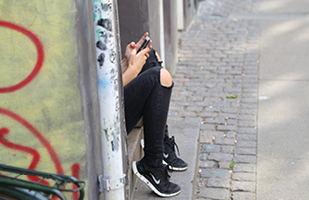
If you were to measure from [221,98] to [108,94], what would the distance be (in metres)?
3.00

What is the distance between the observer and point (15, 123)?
1.95 m

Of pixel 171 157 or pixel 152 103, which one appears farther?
pixel 171 157

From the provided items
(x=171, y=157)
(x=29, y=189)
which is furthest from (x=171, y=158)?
(x=29, y=189)

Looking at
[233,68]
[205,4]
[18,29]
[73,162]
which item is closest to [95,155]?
[73,162]

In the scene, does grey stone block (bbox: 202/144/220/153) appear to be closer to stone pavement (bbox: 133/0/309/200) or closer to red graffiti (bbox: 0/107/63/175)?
stone pavement (bbox: 133/0/309/200)

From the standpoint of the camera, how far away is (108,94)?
197cm

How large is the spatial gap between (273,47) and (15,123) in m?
5.22

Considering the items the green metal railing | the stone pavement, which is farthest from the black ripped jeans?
the green metal railing

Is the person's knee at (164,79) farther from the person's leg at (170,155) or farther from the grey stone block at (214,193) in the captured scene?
the grey stone block at (214,193)

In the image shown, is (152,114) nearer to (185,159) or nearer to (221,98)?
(185,159)

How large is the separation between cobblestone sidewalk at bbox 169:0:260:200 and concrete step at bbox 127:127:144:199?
20.9 inches

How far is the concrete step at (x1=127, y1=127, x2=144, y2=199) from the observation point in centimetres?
272

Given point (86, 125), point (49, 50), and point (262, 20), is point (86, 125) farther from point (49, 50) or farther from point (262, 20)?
point (262, 20)

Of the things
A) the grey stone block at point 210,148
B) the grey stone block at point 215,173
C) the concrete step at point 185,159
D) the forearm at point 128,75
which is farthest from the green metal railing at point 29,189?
the grey stone block at point 210,148
